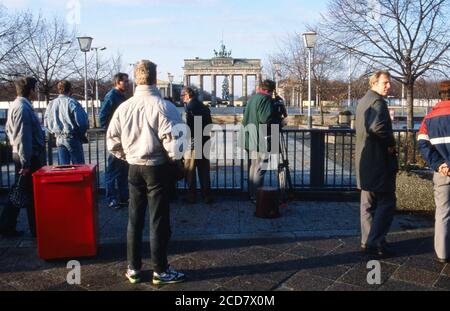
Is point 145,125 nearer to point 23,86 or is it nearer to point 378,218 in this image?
point 23,86

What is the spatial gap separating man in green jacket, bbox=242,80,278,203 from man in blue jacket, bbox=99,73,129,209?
6.43 feet

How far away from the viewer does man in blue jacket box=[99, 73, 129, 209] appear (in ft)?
22.5

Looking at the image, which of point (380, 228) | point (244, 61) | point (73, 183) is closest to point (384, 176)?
point (380, 228)

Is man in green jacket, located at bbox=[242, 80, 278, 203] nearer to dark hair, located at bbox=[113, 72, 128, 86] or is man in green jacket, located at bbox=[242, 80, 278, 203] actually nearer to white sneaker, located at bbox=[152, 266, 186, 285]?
dark hair, located at bbox=[113, 72, 128, 86]

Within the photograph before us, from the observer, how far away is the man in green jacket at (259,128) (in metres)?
6.93

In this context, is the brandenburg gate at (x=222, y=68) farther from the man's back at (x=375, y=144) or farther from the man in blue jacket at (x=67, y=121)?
the man's back at (x=375, y=144)

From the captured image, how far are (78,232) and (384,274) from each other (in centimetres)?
317

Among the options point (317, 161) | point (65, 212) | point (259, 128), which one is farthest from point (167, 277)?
point (317, 161)

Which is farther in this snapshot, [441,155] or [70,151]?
[70,151]

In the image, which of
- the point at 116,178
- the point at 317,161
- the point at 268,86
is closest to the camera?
the point at 268,86

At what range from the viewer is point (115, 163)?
23.2 feet

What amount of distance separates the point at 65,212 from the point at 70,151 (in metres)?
2.20

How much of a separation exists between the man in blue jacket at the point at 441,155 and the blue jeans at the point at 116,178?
4.39 metres

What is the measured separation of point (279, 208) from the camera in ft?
23.2
